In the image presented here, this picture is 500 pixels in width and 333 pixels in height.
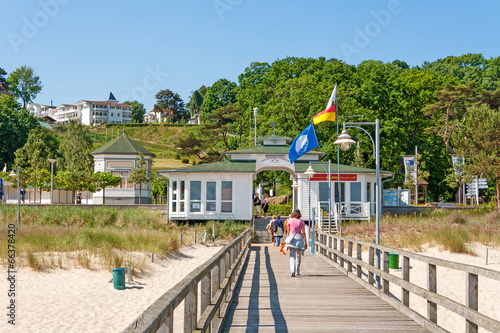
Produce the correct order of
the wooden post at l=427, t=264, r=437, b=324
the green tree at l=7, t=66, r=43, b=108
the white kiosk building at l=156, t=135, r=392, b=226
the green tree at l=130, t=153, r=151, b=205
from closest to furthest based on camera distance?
the wooden post at l=427, t=264, r=437, b=324, the white kiosk building at l=156, t=135, r=392, b=226, the green tree at l=130, t=153, r=151, b=205, the green tree at l=7, t=66, r=43, b=108

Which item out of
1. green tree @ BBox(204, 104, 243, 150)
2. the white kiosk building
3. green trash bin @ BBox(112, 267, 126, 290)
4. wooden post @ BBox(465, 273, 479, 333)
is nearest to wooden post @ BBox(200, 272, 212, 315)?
wooden post @ BBox(465, 273, 479, 333)

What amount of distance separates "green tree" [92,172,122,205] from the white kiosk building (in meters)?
16.8

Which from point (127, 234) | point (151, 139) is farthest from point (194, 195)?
point (151, 139)

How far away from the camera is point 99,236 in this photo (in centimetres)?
2384

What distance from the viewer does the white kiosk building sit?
34.3 m

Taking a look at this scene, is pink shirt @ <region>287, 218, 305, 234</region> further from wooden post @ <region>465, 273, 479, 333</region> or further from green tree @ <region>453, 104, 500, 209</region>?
green tree @ <region>453, 104, 500, 209</region>

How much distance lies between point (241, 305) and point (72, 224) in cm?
3064

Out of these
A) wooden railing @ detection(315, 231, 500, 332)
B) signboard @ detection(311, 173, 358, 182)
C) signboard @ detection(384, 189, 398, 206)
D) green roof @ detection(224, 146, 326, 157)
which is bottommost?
wooden railing @ detection(315, 231, 500, 332)

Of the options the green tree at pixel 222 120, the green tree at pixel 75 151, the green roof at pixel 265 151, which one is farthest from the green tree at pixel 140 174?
the green tree at pixel 222 120

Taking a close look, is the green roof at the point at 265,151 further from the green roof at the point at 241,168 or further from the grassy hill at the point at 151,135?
the grassy hill at the point at 151,135

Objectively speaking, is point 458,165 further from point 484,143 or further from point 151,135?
point 151,135

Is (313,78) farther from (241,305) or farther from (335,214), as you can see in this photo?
(241,305)

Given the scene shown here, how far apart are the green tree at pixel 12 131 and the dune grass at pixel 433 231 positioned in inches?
2428

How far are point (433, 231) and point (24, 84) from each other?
101 metres
